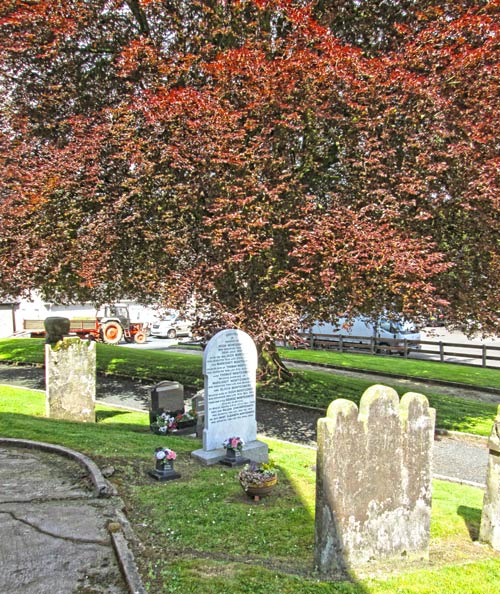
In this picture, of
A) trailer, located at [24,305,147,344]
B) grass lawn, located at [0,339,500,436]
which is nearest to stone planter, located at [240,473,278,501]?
grass lawn, located at [0,339,500,436]

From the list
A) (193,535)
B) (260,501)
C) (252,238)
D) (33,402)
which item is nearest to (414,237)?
(252,238)

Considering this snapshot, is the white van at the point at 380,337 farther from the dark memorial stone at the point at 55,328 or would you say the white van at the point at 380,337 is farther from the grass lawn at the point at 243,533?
the grass lawn at the point at 243,533

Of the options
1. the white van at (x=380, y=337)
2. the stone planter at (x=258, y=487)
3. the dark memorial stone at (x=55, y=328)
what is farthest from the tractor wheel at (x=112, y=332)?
the stone planter at (x=258, y=487)

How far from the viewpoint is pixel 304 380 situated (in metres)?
17.0

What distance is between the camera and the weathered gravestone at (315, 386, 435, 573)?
469 centimetres

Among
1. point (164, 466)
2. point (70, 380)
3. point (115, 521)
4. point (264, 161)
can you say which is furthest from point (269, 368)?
point (115, 521)

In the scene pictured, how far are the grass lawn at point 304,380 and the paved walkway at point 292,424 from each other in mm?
567

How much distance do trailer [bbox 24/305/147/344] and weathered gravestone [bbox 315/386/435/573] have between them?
29.2 metres

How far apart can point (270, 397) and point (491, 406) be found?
6.58m

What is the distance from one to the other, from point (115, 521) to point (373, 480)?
9.41 ft

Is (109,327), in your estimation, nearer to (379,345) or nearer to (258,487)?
(379,345)

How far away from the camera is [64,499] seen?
622cm

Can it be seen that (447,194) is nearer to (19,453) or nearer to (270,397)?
(270,397)

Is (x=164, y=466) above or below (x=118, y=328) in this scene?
below
